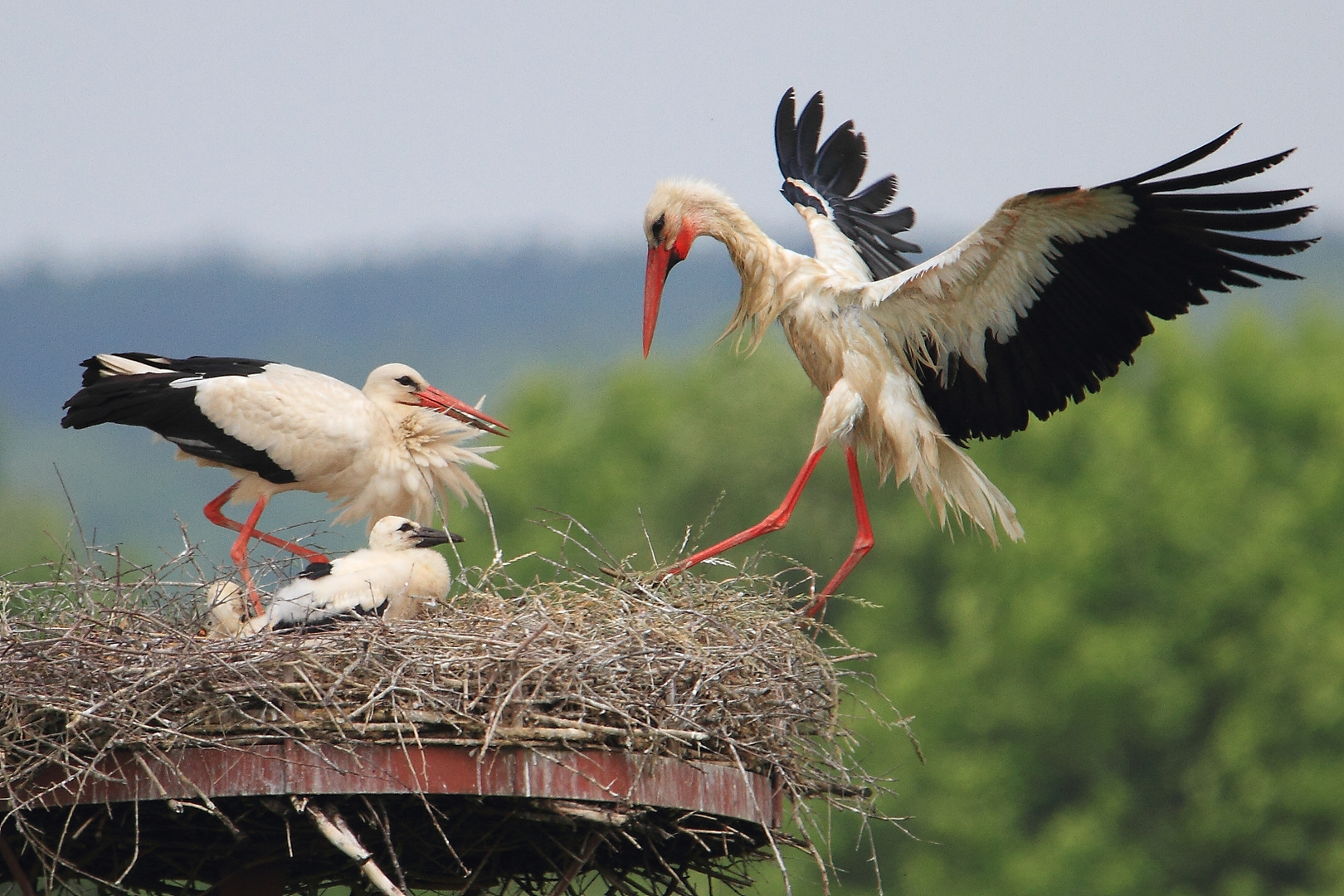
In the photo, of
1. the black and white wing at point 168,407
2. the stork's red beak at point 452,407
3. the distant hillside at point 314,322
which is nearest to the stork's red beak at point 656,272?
the stork's red beak at point 452,407

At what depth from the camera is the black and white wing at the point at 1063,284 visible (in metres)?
6.27

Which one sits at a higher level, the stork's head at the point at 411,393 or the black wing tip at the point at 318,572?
the stork's head at the point at 411,393

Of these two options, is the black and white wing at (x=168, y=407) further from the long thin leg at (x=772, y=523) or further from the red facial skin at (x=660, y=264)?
the long thin leg at (x=772, y=523)

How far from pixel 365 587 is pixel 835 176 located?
13.2 ft

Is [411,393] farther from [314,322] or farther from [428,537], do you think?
[314,322]

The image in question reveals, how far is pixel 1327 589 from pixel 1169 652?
6.66ft

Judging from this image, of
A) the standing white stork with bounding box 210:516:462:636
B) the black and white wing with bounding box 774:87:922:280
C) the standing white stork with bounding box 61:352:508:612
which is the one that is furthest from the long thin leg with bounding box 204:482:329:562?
the black and white wing with bounding box 774:87:922:280

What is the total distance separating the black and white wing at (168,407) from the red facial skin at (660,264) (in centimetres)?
165

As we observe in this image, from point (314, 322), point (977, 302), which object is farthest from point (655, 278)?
point (314, 322)

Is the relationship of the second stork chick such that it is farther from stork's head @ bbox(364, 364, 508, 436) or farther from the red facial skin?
the red facial skin

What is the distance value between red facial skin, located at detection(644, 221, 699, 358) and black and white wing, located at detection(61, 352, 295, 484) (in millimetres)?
1650

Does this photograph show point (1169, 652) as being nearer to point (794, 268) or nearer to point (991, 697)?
point (991, 697)

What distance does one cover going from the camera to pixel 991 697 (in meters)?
20.2

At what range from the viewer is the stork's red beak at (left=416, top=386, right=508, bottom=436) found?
753 centimetres
